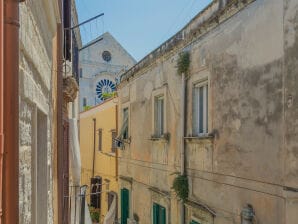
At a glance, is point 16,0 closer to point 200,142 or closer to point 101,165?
point 200,142

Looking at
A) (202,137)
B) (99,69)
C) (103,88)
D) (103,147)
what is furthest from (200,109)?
(103,88)

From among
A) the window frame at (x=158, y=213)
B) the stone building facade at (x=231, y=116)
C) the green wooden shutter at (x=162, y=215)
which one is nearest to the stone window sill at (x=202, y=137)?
the stone building facade at (x=231, y=116)

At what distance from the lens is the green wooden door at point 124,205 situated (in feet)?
49.7

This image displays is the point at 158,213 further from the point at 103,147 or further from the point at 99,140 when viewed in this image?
the point at 99,140

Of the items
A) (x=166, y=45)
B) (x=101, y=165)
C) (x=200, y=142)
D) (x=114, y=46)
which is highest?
(x=114, y=46)

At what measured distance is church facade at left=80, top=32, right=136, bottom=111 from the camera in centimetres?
4219

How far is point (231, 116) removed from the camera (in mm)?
7180

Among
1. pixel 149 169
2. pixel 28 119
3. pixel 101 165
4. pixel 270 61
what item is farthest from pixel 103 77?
pixel 28 119

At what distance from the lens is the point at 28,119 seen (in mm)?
2910

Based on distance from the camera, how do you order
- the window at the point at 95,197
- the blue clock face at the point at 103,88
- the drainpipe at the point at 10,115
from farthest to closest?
1. the blue clock face at the point at 103,88
2. the window at the point at 95,197
3. the drainpipe at the point at 10,115

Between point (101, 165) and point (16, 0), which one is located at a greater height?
point (16, 0)

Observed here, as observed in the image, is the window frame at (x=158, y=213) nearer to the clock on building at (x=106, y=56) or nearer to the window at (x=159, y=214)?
the window at (x=159, y=214)

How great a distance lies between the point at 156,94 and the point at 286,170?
20.2 ft

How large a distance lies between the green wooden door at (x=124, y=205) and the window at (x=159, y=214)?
351 cm
